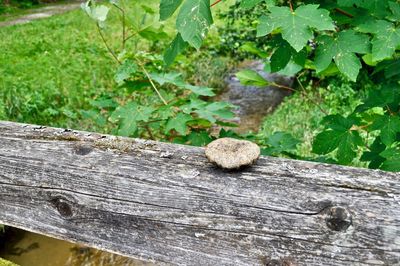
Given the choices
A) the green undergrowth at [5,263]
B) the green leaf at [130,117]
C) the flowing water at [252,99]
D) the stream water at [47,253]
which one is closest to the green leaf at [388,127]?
the green leaf at [130,117]

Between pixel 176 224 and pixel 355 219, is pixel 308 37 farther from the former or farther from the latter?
pixel 176 224

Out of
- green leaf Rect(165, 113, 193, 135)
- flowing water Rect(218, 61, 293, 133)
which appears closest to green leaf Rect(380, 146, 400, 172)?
green leaf Rect(165, 113, 193, 135)

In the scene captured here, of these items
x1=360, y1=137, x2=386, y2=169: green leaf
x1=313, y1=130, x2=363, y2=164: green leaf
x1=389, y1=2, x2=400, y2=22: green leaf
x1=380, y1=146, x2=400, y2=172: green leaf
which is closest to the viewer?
x1=389, y1=2, x2=400, y2=22: green leaf

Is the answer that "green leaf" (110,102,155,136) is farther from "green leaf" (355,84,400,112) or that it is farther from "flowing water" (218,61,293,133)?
"flowing water" (218,61,293,133)

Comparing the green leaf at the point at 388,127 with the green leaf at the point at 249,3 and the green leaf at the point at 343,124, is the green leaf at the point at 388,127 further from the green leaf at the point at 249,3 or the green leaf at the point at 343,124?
the green leaf at the point at 249,3

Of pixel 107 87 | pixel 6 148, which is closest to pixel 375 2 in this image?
pixel 6 148

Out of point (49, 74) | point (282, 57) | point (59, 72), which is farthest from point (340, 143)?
point (59, 72)
